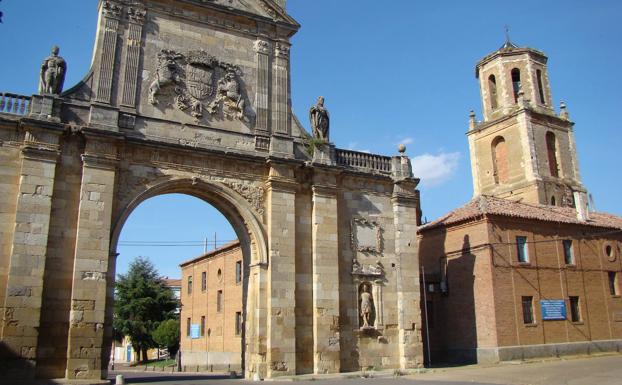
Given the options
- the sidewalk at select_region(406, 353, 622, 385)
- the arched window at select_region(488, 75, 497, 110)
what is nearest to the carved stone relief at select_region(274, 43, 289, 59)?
the sidewalk at select_region(406, 353, 622, 385)

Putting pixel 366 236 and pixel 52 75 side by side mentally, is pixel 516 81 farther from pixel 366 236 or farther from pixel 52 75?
pixel 52 75

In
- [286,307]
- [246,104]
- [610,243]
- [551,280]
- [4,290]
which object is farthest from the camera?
[610,243]

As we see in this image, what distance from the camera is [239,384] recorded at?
16938 mm

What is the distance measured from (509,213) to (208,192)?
15.0 meters

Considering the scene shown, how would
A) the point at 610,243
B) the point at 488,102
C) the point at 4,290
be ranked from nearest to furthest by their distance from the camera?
the point at 4,290, the point at 610,243, the point at 488,102

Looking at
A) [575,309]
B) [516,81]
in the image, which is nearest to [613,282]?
[575,309]

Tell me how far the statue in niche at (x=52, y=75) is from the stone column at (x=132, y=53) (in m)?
1.93

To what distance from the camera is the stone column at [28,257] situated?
591 inches

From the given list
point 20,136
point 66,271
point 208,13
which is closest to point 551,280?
point 208,13

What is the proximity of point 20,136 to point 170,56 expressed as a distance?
18.7ft

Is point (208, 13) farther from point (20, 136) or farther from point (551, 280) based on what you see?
point (551, 280)

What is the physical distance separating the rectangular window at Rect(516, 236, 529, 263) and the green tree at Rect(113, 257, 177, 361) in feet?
93.5

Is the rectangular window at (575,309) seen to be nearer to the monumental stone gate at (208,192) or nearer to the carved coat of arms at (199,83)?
the monumental stone gate at (208,192)

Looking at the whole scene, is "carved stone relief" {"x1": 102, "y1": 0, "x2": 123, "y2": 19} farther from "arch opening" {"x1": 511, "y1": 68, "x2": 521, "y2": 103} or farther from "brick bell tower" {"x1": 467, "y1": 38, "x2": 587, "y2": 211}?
"arch opening" {"x1": 511, "y1": 68, "x2": 521, "y2": 103}
